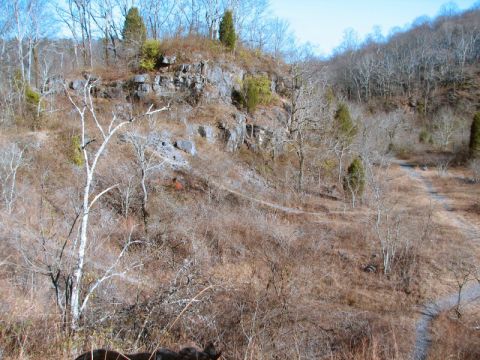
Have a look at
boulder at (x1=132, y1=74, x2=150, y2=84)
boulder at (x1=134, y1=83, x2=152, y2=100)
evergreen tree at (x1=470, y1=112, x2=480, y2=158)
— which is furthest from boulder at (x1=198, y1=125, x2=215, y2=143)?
evergreen tree at (x1=470, y1=112, x2=480, y2=158)

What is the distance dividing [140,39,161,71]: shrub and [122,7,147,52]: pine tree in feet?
1.42

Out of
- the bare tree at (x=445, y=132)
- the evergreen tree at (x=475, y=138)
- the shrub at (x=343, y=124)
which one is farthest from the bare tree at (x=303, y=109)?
the bare tree at (x=445, y=132)

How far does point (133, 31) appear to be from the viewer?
82.0 ft

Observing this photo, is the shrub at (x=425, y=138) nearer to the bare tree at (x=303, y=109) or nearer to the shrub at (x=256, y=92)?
the bare tree at (x=303, y=109)

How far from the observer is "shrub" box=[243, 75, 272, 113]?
25.1 metres

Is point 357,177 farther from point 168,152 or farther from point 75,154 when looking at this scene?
point 75,154

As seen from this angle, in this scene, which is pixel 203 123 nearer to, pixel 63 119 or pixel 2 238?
pixel 63 119

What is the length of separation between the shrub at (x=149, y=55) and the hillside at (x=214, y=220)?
187 millimetres

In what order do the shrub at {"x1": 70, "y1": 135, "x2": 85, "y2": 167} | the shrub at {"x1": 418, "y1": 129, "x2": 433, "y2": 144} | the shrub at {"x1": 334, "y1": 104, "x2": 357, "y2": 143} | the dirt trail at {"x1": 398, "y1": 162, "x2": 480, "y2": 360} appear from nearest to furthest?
the dirt trail at {"x1": 398, "y1": 162, "x2": 480, "y2": 360}, the shrub at {"x1": 70, "y1": 135, "x2": 85, "y2": 167}, the shrub at {"x1": 334, "y1": 104, "x2": 357, "y2": 143}, the shrub at {"x1": 418, "y1": 129, "x2": 433, "y2": 144}

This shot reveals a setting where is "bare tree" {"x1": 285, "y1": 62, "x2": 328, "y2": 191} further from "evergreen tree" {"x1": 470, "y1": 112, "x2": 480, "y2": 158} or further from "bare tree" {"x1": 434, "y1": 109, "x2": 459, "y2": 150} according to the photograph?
"bare tree" {"x1": 434, "y1": 109, "x2": 459, "y2": 150}

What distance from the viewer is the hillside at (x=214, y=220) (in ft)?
17.1

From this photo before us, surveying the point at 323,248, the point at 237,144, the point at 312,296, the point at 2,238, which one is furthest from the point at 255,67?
the point at 2,238

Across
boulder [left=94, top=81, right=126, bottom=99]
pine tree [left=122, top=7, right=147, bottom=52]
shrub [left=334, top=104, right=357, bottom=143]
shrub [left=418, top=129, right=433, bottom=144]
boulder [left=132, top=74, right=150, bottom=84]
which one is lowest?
shrub [left=418, top=129, right=433, bottom=144]

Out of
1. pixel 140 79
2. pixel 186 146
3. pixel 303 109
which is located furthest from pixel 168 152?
pixel 303 109
